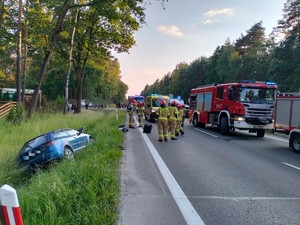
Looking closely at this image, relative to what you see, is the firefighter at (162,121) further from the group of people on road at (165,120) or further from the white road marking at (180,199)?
the white road marking at (180,199)

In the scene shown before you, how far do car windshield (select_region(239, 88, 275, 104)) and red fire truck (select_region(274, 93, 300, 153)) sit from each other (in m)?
3.02

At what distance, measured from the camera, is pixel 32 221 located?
407 cm

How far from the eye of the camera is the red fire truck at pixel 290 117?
456 inches

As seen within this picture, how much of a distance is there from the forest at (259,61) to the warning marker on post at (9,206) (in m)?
47.3

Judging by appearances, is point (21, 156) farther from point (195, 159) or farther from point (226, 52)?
point (226, 52)

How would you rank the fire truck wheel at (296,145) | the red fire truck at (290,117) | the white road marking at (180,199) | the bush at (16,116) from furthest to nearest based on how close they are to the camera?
the bush at (16,116)
the red fire truck at (290,117)
the fire truck wheel at (296,145)
the white road marking at (180,199)

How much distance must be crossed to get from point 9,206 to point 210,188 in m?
4.74

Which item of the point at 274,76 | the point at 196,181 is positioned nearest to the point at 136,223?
the point at 196,181

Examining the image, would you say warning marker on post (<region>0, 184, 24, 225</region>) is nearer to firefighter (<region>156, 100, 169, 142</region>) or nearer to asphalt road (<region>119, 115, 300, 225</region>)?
asphalt road (<region>119, 115, 300, 225</region>)

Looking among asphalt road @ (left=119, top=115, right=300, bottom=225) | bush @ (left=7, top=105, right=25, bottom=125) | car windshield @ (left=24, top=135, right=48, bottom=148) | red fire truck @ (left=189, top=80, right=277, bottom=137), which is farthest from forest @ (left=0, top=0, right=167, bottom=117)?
asphalt road @ (left=119, top=115, right=300, bottom=225)

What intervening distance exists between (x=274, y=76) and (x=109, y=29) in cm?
3013

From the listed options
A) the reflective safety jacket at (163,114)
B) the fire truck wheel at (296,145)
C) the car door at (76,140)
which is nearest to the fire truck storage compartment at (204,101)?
the reflective safety jacket at (163,114)

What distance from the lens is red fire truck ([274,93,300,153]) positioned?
1158 centimetres

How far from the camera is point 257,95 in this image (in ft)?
52.6
